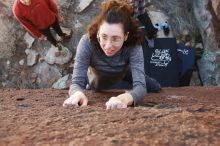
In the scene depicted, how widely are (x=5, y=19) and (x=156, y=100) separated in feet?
9.31

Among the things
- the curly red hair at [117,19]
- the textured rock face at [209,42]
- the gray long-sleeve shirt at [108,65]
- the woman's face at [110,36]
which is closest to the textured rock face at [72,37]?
the textured rock face at [209,42]

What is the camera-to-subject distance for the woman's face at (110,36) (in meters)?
2.31

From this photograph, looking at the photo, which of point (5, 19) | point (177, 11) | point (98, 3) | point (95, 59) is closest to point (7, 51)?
point (5, 19)

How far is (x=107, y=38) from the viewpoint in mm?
2322

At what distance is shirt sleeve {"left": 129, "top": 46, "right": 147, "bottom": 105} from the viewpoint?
2.33 meters

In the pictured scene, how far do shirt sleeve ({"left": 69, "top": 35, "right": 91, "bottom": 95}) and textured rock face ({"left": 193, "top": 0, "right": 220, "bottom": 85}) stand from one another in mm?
2440

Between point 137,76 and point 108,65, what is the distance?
299mm

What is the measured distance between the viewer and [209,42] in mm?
4703

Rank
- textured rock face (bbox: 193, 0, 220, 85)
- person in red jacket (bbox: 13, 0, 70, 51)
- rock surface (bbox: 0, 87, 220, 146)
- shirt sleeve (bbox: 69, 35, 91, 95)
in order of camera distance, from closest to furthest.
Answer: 1. rock surface (bbox: 0, 87, 220, 146)
2. shirt sleeve (bbox: 69, 35, 91, 95)
3. person in red jacket (bbox: 13, 0, 70, 51)
4. textured rock face (bbox: 193, 0, 220, 85)

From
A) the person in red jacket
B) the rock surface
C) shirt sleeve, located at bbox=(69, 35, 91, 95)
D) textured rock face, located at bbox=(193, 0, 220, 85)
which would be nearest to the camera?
the rock surface

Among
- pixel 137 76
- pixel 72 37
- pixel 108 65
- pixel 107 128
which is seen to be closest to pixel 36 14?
pixel 108 65

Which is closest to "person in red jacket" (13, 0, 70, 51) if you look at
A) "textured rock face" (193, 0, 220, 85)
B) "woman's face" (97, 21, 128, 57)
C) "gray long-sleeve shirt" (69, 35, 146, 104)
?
"gray long-sleeve shirt" (69, 35, 146, 104)

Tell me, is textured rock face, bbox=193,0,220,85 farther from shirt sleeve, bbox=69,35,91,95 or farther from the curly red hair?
shirt sleeve, bbox=69,35,91,95

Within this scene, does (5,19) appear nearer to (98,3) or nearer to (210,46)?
(98,3)
